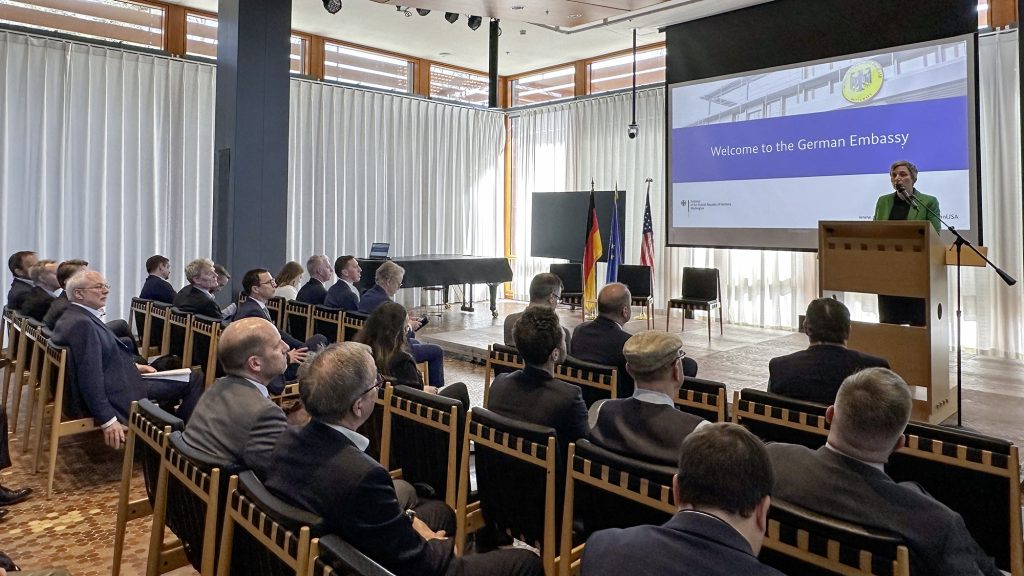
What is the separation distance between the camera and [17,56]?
777 cm

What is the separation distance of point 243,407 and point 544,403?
98 centimetres

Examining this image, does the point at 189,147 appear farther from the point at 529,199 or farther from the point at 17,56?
the point at 529,199

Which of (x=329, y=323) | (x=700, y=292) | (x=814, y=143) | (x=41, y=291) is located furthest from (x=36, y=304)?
(x=814, y=143)

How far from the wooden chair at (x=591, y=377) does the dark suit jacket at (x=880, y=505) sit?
1.42m

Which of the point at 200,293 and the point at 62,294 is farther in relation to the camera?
the point at 200,293

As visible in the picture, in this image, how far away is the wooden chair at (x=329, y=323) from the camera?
4910 millimetres

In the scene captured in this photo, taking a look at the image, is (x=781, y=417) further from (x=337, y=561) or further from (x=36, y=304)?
(x=36, y=304)

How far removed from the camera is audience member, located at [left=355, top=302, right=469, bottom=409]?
322 centimetres

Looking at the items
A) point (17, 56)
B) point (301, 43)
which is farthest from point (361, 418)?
point (301, 43)

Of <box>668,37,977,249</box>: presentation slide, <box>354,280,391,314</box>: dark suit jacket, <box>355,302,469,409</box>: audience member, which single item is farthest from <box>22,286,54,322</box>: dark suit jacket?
<box>668,37,977,249</box>: presentation slide

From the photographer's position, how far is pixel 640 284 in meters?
8.55

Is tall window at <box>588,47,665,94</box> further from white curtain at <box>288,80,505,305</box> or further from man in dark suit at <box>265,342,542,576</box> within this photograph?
man in dark suit at <box>265,342,542,576</box>

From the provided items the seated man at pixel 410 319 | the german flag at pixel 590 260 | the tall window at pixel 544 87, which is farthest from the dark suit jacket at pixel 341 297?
the tall window at pixel 544 87

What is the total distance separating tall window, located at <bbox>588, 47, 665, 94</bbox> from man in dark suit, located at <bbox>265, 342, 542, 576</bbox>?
30.9ft
